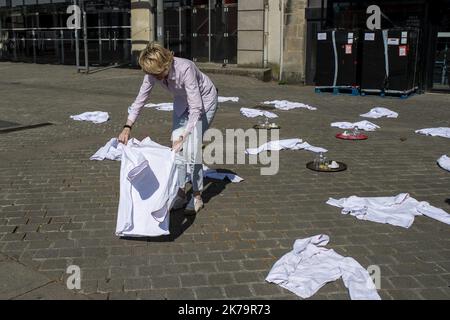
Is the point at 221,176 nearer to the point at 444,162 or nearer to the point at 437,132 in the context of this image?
the point at 444,162

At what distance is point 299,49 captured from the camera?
16.4 metres

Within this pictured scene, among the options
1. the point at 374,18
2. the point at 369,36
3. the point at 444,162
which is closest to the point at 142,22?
the point at 374,18

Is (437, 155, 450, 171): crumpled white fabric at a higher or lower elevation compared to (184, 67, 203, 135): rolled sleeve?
lower

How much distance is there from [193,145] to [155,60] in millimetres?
867

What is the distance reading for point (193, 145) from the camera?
4.74m

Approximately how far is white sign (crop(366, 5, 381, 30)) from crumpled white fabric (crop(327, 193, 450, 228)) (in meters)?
10.7

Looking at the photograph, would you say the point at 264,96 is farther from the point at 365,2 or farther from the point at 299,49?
the point at 365,2

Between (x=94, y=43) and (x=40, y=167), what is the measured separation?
18.4 m

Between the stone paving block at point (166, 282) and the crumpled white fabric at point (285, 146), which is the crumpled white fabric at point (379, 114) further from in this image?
the stone paving block at point (166, 282)

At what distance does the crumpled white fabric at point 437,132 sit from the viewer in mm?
8930

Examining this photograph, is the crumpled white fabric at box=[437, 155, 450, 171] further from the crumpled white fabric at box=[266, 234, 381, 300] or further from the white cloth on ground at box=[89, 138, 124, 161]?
the white cloth on ground at box=[89, 138, 124, 161]

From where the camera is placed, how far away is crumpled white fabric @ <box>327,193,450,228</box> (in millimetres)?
4848

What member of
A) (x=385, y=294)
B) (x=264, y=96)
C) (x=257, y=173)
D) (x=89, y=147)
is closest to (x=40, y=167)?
(x=89, y=147)

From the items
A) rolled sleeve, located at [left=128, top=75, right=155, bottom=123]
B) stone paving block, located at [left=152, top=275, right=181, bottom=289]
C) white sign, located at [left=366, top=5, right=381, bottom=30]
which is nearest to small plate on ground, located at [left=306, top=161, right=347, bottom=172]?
rolled sleeve, located at [left=128, top=75, right=155, bottom=123]
